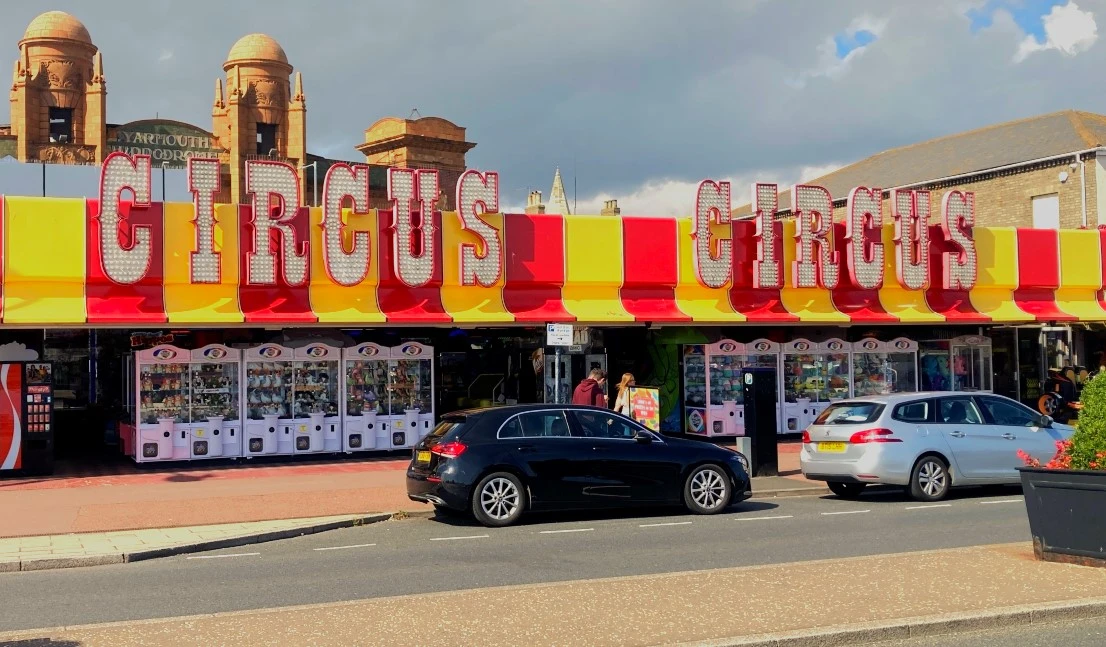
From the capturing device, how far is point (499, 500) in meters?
13.8

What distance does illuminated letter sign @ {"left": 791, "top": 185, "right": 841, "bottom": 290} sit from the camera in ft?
80.5

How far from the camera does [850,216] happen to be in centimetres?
2494

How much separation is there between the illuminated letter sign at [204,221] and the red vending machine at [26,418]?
299cm

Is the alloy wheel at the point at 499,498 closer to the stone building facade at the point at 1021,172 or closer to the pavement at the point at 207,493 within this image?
the pavement at the point at 207,493

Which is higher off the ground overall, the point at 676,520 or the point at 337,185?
the point at 337,185

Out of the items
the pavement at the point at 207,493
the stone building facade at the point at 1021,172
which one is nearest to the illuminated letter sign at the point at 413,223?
the pavement at the point at 207,493

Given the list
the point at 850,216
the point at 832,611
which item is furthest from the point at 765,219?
the point at 832,611

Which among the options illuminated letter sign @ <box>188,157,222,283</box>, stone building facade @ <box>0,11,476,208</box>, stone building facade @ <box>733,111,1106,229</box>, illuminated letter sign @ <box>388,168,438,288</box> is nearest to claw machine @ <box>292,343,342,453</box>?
illuminated letter sign @ <box>388,168,438,288</box>

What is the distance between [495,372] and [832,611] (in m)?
18.5

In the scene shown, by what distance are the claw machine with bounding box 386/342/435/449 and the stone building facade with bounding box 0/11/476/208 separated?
108 feet

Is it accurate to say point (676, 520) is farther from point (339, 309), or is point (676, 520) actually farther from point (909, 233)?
point (909, 233)

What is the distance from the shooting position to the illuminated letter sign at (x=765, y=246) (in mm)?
24141

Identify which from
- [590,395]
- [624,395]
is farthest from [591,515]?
[624,395]

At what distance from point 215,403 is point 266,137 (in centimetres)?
4334
